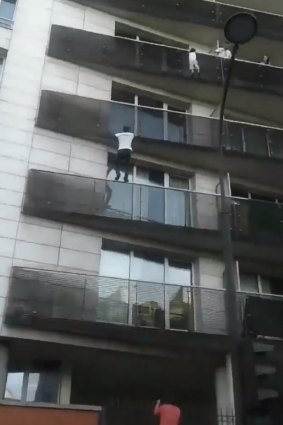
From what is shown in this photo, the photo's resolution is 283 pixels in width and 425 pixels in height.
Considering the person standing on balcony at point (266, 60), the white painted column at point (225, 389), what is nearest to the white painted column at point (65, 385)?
the white painted column at point (225, 389)

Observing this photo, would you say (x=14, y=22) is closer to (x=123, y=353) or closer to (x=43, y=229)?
(x=43, y=229)

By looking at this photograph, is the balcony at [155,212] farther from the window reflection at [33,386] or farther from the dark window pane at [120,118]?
the window reflection at [33,386]

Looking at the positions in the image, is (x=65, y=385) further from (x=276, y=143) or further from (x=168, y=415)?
(x=276, y=143)

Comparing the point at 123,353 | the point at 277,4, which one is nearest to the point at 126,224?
the point at 123,353

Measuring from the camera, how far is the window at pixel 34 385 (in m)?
11.4

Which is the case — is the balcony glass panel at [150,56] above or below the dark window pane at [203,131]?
above

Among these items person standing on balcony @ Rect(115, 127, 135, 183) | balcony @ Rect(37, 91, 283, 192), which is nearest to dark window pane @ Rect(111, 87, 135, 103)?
balcony @ Rect(37, 91, 283, 192)

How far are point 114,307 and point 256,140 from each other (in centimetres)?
679

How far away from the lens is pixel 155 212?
13.8m

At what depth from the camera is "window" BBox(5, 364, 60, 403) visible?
11.4 m

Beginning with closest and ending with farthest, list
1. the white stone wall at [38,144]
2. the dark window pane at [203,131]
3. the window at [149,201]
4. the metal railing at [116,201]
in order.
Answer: the white stone wall at [38,144], the metal railing at [116,201], the window at [149,201], the dark window pane at [203,131]

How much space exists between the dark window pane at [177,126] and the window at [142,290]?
3647 millimetres

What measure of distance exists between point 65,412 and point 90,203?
16.6 ft

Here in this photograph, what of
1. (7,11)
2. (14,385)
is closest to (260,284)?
(14,385)
